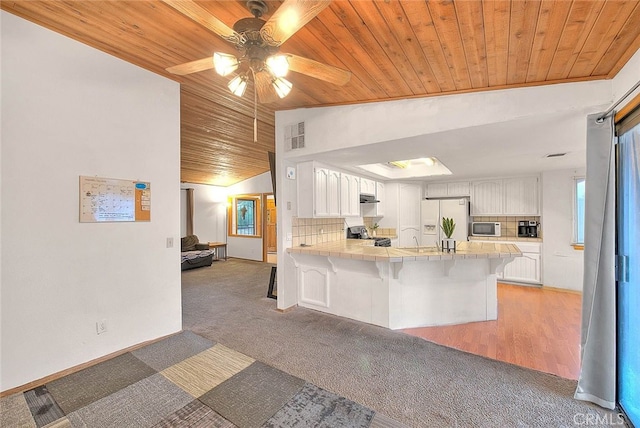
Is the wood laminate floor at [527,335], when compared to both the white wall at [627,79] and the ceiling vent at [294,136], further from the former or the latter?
the ceiling vent at [294,136]

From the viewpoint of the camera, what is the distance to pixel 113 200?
247 cm

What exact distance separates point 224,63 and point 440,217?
5291 millimetres

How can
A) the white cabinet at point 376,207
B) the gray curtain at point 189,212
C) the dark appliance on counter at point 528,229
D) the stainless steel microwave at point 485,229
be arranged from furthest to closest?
the gray curtain at point 189,212 < the white cabinet at point 376,207 < the stainless steel microwave at point 485,229 < the dark appliance on counter at point 528,229

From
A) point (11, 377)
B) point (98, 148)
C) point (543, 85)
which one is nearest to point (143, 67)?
point (98, 148)

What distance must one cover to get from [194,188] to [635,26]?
8312 mm

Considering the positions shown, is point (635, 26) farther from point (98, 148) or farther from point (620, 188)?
point (98, 148)

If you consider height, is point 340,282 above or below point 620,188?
below

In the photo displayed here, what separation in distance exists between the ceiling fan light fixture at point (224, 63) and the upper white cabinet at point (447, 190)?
539 cm

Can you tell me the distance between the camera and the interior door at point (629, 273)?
1641 mm

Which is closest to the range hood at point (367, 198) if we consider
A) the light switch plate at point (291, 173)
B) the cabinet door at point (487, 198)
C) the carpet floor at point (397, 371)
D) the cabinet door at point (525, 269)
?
the light switch plate at point (291, 173)

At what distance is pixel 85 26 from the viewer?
6.67ft

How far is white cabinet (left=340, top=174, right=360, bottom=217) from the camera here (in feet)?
14.3

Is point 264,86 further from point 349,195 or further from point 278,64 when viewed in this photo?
point 349,195

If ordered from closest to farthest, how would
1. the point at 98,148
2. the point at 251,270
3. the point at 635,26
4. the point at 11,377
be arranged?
1. the point at 635,26
2. the point at 11,377
3. the point at 98,148
4. the point at 251,270
